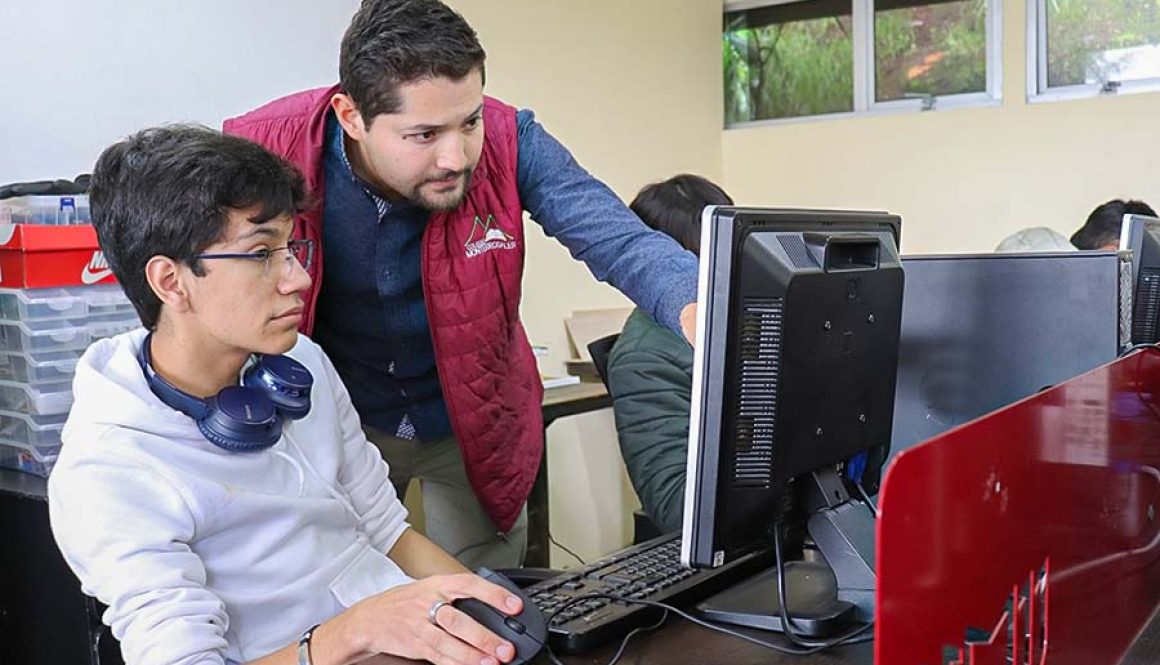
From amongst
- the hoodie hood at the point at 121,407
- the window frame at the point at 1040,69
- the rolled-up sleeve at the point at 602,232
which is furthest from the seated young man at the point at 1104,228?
the hoodie hood at the point at 121,407

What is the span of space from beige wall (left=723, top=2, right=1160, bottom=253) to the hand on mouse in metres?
3.27

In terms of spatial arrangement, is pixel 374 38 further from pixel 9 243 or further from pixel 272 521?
pixel 9 243

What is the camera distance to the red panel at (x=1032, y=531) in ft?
2.24

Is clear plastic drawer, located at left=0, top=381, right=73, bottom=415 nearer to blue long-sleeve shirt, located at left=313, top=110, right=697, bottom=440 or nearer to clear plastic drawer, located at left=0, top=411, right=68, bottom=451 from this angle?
clear plastic drawer, located at left=0, top=411, right=68, bottom=451

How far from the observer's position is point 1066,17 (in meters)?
3.88

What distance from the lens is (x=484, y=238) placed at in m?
1.74

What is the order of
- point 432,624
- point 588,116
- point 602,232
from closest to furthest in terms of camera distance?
point 432,624, point 602,232, point 588,116

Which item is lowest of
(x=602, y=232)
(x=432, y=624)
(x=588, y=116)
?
(x=432, y=624)

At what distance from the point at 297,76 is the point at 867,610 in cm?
207

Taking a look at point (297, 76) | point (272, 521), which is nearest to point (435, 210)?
point (272, 521)

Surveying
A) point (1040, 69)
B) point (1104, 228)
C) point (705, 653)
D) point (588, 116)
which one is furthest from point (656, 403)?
point (1040, 69)

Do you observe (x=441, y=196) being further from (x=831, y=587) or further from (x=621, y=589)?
(x=831, y=587)

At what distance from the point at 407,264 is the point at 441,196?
0.62 feet

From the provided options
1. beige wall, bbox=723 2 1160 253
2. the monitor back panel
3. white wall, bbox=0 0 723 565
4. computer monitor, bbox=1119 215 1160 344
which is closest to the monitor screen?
the monitor back panel
